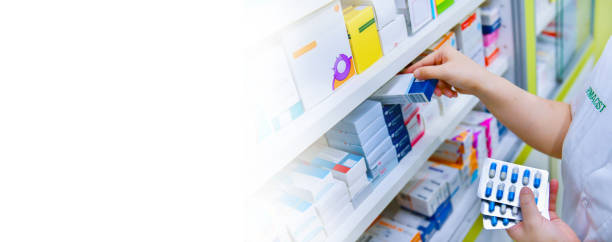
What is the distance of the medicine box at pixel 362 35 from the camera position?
1018 millimetres

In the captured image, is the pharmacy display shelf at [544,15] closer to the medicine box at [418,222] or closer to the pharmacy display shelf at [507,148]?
the pharmacy display shelf at [507,148]

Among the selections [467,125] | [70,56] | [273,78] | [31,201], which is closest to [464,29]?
[467,125]

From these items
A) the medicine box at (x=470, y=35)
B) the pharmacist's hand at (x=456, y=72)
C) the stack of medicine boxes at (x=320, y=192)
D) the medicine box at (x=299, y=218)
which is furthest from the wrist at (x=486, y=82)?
the medicine box at (x=299, y=218)

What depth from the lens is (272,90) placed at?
89cm

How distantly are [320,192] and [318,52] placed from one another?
352 mm

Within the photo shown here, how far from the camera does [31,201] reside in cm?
63

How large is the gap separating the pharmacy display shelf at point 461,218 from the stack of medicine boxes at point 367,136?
46 centimetres

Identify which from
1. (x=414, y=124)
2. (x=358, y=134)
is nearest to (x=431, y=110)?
(x=414, y=124)

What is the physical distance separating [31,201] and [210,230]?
12.7 inches

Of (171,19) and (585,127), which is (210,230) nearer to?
(171,19)

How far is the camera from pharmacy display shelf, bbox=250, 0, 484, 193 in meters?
0.86

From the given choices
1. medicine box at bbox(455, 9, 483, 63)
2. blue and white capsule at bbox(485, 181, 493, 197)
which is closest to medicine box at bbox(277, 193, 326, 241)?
blue and white capsule at bbox(485, 181, 493, 197)

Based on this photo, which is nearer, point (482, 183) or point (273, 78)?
point (273, 78)

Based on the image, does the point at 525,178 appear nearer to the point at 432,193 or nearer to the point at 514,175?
the point at 514,175
